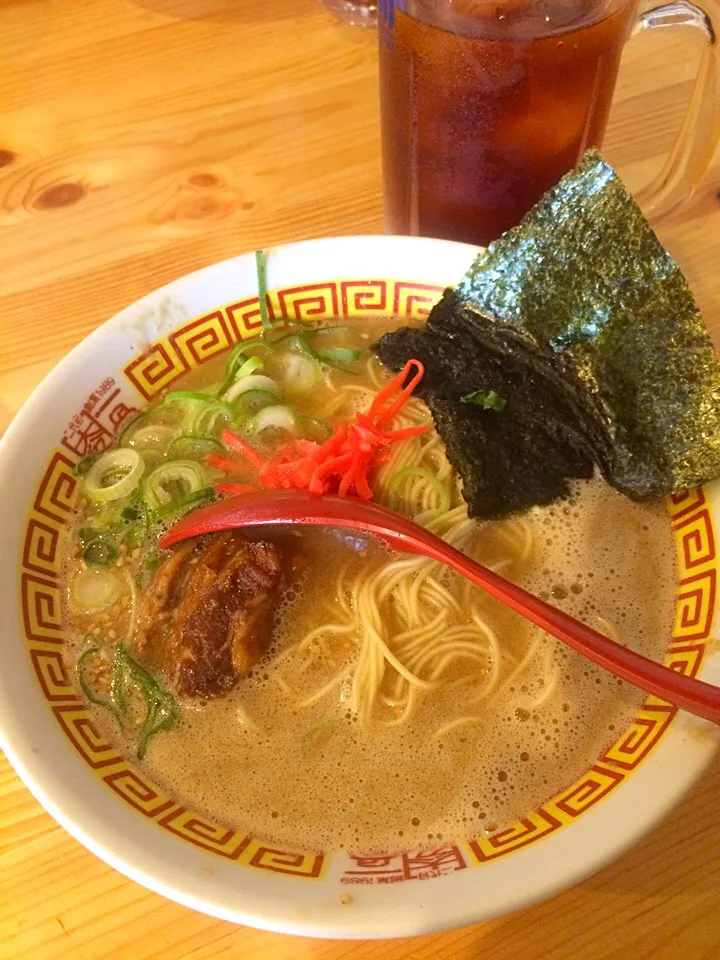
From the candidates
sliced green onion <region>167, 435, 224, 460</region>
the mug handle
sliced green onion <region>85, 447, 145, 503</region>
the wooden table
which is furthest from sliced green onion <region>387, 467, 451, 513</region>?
the mug handle

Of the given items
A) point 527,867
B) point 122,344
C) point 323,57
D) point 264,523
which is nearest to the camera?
point 527,867

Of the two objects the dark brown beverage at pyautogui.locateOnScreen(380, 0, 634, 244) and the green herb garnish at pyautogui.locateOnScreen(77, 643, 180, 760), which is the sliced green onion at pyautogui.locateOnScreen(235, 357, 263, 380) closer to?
the dark brown beverage at pyautogui.locateOnScreen(380, 0, 634, 244)

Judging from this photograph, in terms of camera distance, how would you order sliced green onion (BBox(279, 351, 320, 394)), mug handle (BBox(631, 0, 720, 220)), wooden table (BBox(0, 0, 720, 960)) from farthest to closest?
sliced green onion (BBox(279, 351, 320, 394)), mug handle (BBox(631, 0, 720, 220)), wooden table (BBox(0, 0, 720, 960))

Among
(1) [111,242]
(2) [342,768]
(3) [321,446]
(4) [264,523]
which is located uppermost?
(1) [111,242]

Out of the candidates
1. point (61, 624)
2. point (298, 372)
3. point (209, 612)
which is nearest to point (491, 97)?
point (298, 372)

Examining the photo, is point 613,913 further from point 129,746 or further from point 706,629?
point 129,746

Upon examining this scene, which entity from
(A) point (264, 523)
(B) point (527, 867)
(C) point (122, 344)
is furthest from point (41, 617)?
(B) point (527, 867)

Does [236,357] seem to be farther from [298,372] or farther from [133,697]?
[133,697]
